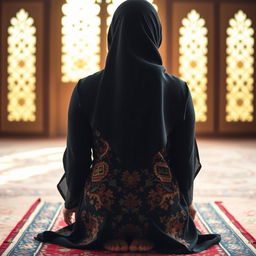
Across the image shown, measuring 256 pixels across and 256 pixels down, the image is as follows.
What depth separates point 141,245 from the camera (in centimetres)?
198

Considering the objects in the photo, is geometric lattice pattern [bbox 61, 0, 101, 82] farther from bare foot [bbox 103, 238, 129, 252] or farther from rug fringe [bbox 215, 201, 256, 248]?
bare foot [bbox 103, 238, 129, 252]

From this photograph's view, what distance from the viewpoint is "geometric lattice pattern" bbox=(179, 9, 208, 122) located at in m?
7.58

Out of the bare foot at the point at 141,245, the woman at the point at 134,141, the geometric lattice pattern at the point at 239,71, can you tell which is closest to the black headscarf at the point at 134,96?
the woman at the point at 134,141

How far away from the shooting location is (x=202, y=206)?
9.95 feet

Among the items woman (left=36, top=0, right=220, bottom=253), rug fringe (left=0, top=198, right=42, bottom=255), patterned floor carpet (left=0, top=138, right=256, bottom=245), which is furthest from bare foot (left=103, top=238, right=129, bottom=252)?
patterned floor carpet (left=0, top=138, right=256, bottom=245)

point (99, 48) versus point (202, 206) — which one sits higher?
point (99, 48)

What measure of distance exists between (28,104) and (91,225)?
5656 millimetres

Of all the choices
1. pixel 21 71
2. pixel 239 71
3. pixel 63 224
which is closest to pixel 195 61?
pixel 239 71

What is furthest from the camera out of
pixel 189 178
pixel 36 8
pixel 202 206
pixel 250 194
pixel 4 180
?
pixel 36 8

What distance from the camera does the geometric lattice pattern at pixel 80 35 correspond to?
7578mm

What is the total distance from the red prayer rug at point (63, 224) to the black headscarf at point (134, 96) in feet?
1.31

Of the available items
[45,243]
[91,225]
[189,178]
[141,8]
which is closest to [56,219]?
[45,243]

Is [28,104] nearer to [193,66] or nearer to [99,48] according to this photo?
[99,48]

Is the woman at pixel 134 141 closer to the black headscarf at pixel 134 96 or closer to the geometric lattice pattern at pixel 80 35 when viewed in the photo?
the black headscarf at pixel 134 96
